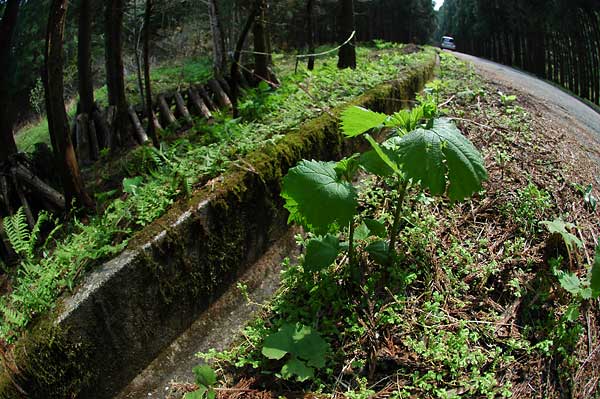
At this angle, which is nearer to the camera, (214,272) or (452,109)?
(214,272)

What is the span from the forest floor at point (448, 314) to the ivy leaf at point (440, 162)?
1.74ft

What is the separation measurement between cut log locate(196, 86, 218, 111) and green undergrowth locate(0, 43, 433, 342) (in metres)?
2.38

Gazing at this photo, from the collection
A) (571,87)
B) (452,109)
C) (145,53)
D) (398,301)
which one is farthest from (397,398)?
(571,87)

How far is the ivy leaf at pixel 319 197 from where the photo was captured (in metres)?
2.16

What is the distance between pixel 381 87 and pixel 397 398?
4.25 m

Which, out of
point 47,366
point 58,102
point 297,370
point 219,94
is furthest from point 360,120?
point 219,94

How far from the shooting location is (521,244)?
287cm

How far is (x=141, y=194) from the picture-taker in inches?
121

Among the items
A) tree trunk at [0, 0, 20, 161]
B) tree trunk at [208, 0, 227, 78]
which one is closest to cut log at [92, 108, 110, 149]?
tree trunk at [0, 0, 20, 161]

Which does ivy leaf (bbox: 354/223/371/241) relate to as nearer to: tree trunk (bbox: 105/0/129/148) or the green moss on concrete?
the green moss on concrete

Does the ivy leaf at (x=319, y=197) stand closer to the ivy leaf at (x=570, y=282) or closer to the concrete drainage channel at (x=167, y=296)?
the concrete drainage channel at (x=167, y=296)

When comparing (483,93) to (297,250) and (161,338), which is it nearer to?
(297,250)

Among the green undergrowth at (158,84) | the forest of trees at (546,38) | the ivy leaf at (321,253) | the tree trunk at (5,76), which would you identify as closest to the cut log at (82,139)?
the tree trunk at (5,76)

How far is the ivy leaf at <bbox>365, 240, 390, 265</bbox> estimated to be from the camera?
2.65 m
